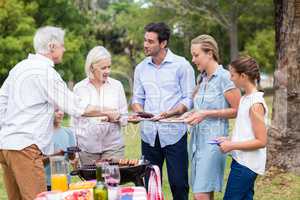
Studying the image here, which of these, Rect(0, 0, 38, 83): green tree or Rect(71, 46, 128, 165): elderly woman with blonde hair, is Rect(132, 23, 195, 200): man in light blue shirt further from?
Rect(0, 0, 38, 83): green tree

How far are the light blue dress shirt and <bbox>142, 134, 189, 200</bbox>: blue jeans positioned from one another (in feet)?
0.18

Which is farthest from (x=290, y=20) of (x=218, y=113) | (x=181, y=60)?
(x=218, y=113)

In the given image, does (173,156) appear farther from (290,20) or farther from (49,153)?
(290,20)

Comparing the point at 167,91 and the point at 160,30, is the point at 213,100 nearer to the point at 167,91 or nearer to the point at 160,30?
the point at 167,91

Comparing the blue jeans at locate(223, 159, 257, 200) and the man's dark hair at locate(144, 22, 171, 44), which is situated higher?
the man's dark hair at locate(144, 22, 171, 44)

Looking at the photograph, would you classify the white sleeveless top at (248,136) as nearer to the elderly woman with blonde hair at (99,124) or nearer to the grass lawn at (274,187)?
the elderly woman with blonde hair at (99,124)

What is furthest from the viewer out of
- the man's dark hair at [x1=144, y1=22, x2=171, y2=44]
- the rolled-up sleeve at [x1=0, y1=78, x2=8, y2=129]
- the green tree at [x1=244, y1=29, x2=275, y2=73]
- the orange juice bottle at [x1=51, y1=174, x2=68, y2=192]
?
the green tree at [x1=244, y1=29, x2=275, y2=73]

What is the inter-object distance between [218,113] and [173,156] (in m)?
0.81

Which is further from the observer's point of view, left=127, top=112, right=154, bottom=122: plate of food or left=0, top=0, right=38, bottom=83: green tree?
left=0, top=0, right=38, bottom=83: green tree

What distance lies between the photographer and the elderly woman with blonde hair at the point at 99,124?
480cm

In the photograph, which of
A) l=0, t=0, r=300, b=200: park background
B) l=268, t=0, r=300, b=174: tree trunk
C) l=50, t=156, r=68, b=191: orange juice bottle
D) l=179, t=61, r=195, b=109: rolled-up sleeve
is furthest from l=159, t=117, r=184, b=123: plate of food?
l=0, t=0, r=300, b=200: park background

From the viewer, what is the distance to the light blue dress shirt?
4.98 meters

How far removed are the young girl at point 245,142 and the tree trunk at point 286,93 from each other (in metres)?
2.96

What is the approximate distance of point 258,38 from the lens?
116 feet
